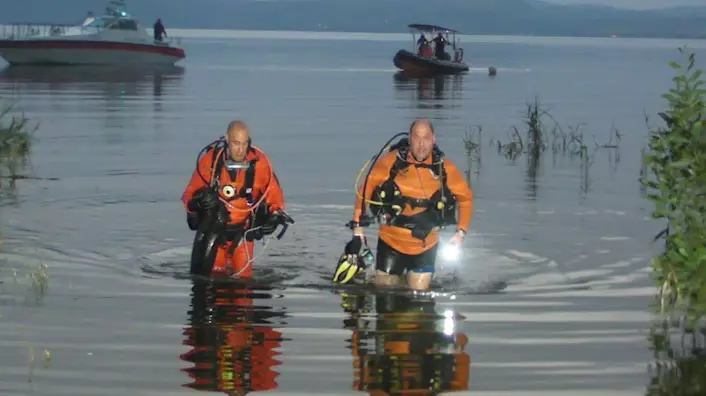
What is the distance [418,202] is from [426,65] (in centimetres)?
5027

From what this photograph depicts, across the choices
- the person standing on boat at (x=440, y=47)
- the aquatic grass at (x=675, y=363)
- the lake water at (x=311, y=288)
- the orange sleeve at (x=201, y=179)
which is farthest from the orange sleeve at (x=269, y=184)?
the person standing on boat at (x=440, y=47)

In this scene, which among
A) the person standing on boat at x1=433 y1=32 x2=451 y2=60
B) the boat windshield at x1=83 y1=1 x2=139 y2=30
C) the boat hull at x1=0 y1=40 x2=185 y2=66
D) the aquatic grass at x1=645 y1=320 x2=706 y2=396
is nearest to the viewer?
the aquatic grass at x1=645 y1=320 x2=706 y2=396

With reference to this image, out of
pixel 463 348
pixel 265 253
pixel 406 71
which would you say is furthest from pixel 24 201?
pixel 406 71

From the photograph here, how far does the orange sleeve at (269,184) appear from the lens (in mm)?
12375

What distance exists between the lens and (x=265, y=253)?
48.7ft

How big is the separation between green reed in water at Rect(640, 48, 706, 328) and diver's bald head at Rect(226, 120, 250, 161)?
3.52 metres

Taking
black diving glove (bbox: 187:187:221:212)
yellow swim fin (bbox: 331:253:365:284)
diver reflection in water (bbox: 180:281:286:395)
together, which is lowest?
diver reflection in water (bbox: 180:281:286:395)

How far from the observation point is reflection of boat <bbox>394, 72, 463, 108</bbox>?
143 feet

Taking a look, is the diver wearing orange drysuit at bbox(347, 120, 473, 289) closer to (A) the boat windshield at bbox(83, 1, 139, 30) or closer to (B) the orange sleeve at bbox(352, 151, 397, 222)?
(B) the orange sleeve at bbox(352, 151, 397, 222)

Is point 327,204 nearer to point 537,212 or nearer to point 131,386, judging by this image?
point 537,212

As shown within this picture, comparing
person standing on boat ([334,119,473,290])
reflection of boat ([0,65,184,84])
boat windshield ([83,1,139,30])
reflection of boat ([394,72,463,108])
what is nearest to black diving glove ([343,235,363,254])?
person standing on boat ([334,119,473,290])

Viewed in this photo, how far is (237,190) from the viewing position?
1238 centimetres

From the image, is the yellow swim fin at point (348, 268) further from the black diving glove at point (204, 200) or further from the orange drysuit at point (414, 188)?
the black diving glove at point (204, 200)

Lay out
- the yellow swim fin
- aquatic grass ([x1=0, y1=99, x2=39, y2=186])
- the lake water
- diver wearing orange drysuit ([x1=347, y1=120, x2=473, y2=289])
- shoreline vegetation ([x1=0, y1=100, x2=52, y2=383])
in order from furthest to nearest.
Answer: aquatic grass ([x1=0, y1=99, x2=39, y2=186]) < the yellow swim fin < diver wearing orange drysuit ([x1=347, y1=120, x2=473, y2=289]) < shoreline vegetation ([x1=0, y1=100, x2=52, y2=383]) < the lake water
